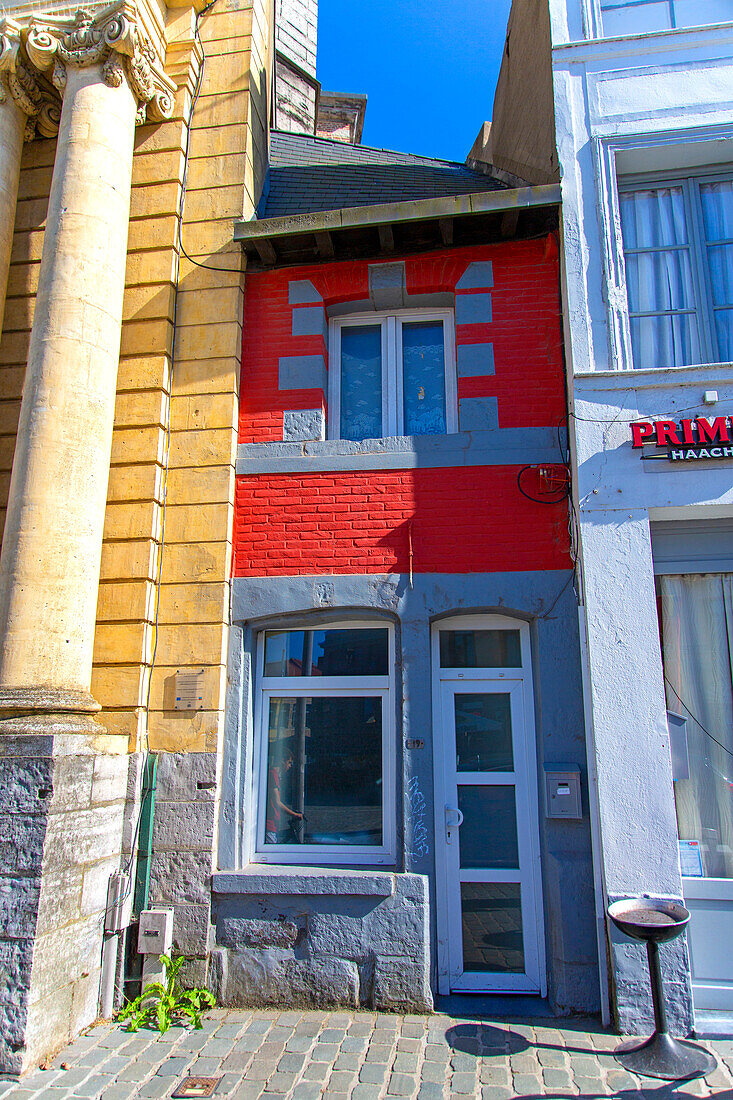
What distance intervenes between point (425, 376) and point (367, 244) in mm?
1200

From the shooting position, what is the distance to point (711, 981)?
15.2 ft

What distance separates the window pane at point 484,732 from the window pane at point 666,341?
2.77 m

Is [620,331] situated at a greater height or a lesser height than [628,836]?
greater

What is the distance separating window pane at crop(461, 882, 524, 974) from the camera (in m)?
5.01

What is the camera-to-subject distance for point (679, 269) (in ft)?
18.7

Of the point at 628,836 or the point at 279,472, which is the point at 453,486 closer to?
the point at 279,472

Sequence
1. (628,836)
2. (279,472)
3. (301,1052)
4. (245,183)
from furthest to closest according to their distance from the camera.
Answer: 1. (245,183)
2. (279,472)
3. (628,836)
4. (301,1052)

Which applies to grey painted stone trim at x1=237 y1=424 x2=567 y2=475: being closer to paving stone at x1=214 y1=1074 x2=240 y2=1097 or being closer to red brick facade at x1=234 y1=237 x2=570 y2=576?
red brick facade at x1=234 y1=237 x2=570 y2=576

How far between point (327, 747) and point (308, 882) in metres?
0.94

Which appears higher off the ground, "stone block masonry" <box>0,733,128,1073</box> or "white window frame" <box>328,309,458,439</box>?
"white window frame" <box>328,309,458,439</box>

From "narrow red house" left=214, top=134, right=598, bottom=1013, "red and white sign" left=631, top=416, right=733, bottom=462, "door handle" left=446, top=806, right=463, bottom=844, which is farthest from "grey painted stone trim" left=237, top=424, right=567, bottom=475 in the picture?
"door handle" left=446, top=806, right=463, bottom=844

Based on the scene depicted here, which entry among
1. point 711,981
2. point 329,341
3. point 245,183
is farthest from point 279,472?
point 711,981

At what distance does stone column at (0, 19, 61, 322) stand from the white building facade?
432 cm

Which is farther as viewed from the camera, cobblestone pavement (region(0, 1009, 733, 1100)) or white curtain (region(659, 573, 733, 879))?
white curtain (region(659, 573, 733, 879))
